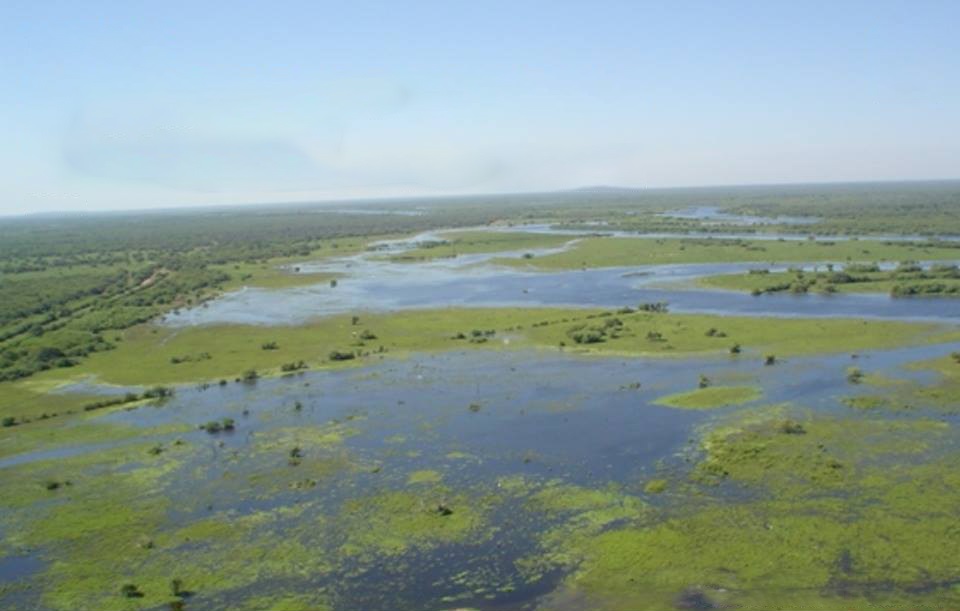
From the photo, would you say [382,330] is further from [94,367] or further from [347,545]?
[347,545]


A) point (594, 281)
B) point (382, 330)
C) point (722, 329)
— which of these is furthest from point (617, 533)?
point (594, 281)

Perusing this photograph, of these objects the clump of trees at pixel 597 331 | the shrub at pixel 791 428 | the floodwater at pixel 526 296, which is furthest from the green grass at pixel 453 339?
the shrub at pixel 791 428

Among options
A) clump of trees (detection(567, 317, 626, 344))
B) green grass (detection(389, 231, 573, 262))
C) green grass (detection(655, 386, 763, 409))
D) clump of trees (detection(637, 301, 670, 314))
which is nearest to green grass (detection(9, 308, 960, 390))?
clump of trees (detection(567, 317, 626, 344))

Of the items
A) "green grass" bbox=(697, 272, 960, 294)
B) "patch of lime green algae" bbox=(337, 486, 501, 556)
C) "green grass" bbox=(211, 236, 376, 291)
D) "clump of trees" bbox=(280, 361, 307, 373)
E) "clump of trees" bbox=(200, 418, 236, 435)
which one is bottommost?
"patch of lime green algae" bbox=(337, 486, 501, 556)

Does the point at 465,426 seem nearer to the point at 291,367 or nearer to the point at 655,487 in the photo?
the point at 655,487

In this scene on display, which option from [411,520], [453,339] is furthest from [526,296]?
[411,520]

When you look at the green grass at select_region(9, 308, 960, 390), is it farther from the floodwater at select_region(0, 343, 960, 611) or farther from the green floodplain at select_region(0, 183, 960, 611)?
the floodwater at select_region(0, 343, 960, 611)
